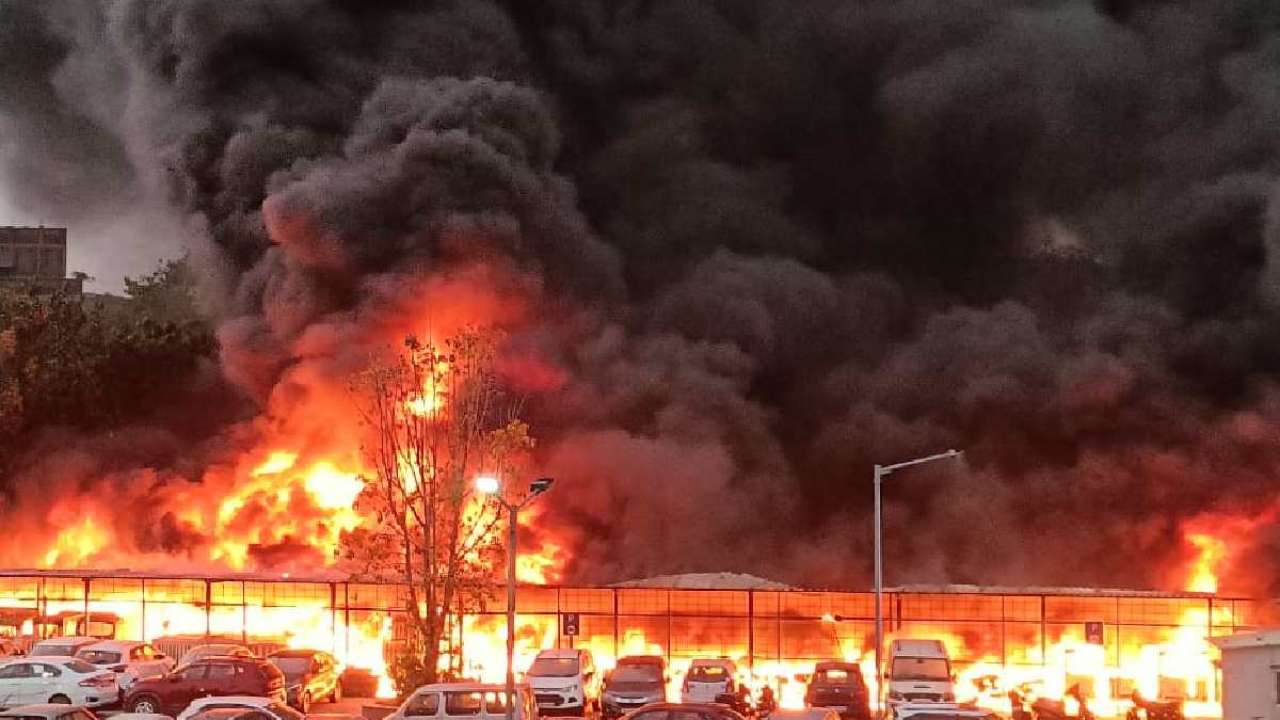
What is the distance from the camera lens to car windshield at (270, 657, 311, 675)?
4719 centimetres

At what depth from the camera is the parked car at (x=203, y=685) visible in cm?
4338

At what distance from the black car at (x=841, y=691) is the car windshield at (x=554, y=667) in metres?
6.40

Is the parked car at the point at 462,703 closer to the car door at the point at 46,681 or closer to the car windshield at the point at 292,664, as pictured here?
the car windshield at the point at 292,664

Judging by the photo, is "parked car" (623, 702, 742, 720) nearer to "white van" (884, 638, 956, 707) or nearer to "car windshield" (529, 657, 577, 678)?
"car windshield" (529, 657, 577, 678)

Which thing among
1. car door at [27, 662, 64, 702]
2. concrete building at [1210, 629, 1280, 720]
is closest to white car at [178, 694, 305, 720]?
car door at [27, 662, 64, 702]

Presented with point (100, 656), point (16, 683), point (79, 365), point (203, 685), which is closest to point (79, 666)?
point (16, 683)

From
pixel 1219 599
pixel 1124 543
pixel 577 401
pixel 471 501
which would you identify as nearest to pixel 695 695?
pixel 471 501

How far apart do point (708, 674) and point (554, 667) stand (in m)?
4.23

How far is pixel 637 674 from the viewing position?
1805 inches

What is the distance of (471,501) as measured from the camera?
5353cm

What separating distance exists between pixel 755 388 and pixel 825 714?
4488 cm

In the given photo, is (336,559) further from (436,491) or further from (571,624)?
(436,491)

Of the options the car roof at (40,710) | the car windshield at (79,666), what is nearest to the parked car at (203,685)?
the car windshield at (79,666)

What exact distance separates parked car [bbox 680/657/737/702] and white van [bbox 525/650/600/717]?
2.71 metres
